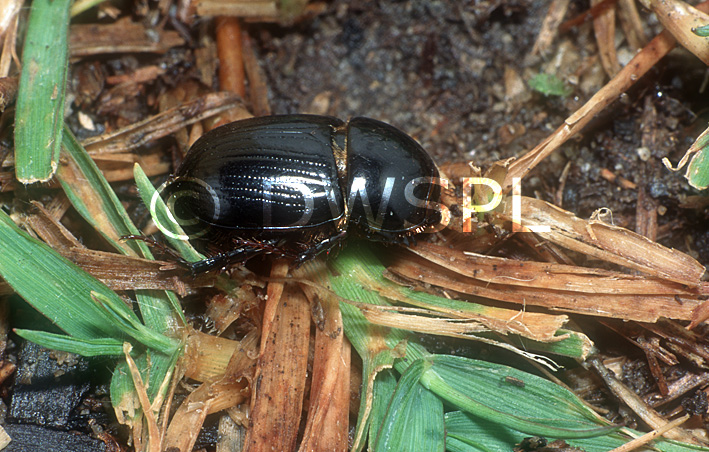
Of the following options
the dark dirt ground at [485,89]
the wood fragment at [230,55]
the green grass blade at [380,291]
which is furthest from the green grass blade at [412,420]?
the wood fragment at [230,55]

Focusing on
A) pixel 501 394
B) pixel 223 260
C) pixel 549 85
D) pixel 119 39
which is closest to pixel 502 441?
pixel 501 394

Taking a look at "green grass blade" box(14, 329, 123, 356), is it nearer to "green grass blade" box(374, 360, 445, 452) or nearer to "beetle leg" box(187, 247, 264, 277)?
"beetle leg" box(187, 247, 264, 277)

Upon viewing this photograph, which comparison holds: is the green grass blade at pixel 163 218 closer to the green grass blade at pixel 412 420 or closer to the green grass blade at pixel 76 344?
the green grass blade at pixel 76 344

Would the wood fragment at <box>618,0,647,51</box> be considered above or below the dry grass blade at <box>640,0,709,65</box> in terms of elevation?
above

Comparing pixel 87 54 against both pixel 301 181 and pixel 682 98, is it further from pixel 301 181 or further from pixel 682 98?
pixel 682 98

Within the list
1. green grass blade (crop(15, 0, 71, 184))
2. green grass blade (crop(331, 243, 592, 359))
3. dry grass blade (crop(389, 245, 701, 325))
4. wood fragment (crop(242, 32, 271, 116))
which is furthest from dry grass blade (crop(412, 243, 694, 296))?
green grass blade (crop(15, 0, 71, 184))

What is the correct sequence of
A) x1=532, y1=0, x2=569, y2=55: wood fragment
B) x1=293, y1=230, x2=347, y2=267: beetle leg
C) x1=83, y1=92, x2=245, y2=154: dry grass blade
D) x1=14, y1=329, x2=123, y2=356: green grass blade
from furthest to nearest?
1. x1=532, y1=0, x2=569, y2=55: wood fragment
2. x1=83, y1=92, x2=245, y2=154: dry grass blade
3. x1=293, y1=230, x2=347, y2=267: beetle leg
4. x1=14, y1=329, x2=123, y2=356: green grass blade

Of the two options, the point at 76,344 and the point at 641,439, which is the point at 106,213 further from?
the point at 641,439
